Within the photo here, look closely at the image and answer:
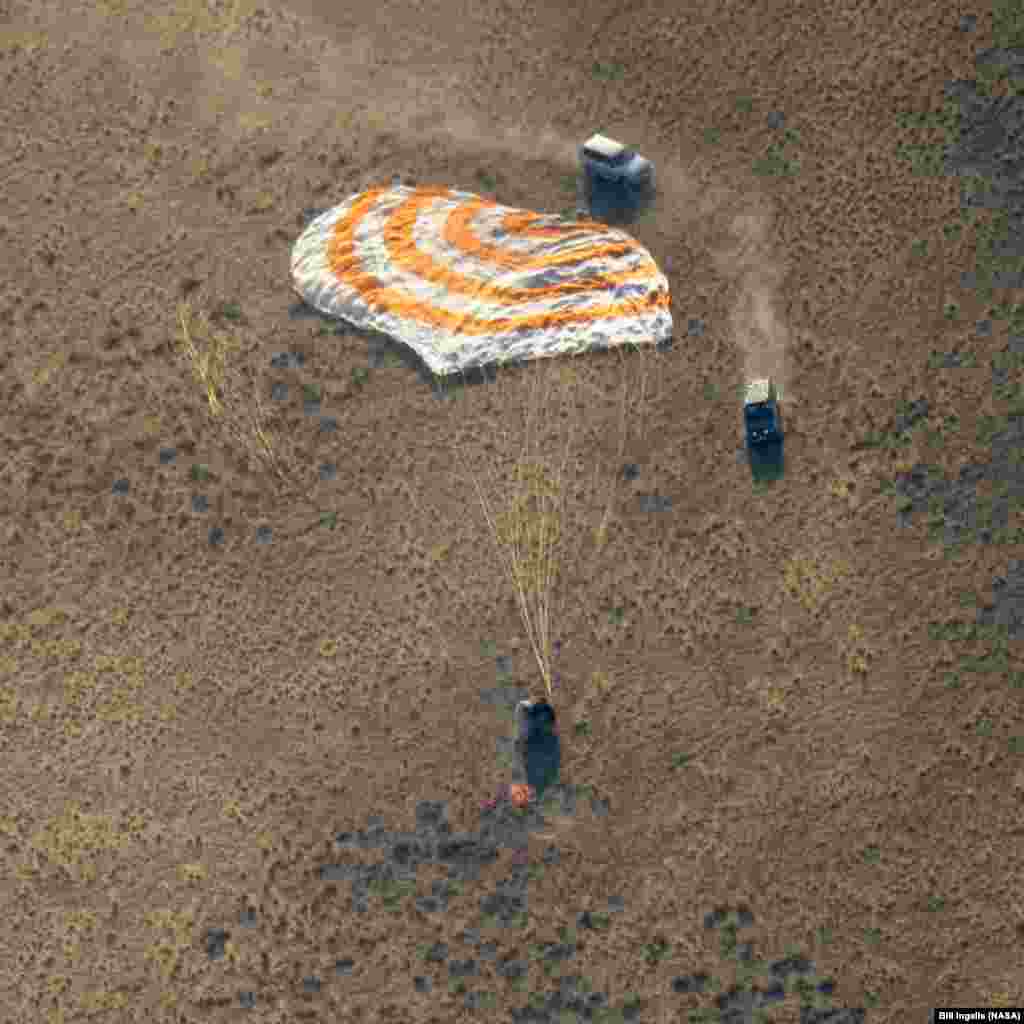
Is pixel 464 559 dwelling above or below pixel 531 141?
below

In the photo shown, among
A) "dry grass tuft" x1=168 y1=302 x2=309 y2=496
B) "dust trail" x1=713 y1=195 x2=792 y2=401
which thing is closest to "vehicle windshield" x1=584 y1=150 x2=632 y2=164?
"dust trail" x1=713 y1=195 x2=792 y2=401

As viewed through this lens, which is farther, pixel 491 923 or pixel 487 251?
pixel 487 251

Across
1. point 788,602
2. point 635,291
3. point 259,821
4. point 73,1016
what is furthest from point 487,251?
point 73,1016

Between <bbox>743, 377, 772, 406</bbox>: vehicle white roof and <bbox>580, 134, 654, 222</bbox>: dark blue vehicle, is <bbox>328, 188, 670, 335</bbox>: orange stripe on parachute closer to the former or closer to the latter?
<bbox>580, 134, 654, 222</bbox>: dark blue vehicle

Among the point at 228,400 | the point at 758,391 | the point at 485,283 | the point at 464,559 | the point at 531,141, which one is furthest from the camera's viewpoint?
the point at 531,141

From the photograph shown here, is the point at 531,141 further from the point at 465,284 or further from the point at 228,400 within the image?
the point at 228,400

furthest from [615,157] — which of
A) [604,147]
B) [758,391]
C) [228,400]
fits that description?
[228,400]

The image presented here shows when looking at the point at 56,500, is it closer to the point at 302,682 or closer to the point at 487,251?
the point at 302,682
